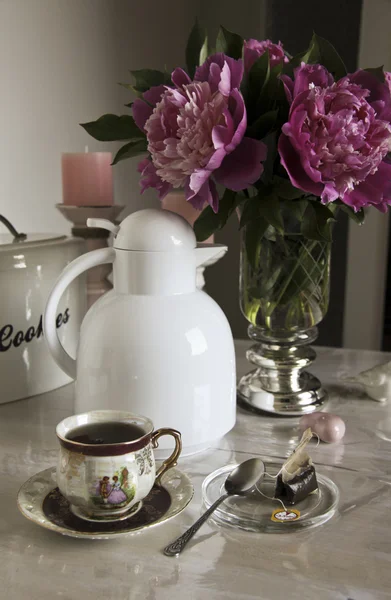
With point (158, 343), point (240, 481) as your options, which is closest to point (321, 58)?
point (158, 343)

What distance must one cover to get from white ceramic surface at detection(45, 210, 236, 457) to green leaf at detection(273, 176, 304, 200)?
0.11m

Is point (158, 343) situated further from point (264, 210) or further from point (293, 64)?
point (293, 64)

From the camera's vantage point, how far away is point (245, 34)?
2.33 m

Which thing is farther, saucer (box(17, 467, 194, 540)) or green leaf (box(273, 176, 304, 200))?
green leaf (box(273, 176, 304, 200))

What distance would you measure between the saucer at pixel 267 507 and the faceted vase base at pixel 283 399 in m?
0.21

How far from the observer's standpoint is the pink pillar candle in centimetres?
109

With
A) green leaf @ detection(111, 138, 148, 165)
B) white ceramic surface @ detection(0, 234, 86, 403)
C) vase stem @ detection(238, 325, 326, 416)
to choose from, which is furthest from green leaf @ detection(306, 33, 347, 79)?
white ceramic surface @ detection(0, 234, 86, 403)

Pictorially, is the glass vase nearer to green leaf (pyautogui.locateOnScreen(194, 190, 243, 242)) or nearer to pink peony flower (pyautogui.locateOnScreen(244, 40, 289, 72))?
green leaf (pyautogui.locateOnScreen(194, 190, 243, 242))

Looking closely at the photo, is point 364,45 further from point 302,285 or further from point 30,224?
point 302,285

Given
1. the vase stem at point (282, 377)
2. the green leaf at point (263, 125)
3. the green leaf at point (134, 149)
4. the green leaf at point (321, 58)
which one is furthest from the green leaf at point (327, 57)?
the vase stem at point (282, 377)

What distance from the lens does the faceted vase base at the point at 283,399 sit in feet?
2.91

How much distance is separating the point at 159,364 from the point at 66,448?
0.18 m

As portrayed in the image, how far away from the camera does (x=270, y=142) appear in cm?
77

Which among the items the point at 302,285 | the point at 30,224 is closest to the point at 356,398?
the point at 302,285
